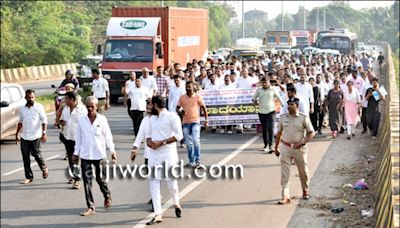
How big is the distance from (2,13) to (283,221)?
4432 centimetres

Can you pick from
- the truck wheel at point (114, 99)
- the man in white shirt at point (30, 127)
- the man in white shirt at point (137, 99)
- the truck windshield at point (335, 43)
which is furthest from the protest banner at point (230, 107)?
the truck windshield at point (335, 43)

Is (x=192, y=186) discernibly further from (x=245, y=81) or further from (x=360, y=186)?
(x=245, y=81)

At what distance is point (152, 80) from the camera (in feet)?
55.0

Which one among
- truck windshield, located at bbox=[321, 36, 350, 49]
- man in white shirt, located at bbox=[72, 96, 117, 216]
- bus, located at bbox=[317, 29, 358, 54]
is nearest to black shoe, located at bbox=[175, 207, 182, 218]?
man in white shirt, located at bbox=[72, 96, 117, 216]

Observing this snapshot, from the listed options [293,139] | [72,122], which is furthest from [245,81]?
[293,139]

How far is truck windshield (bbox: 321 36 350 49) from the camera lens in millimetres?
49188

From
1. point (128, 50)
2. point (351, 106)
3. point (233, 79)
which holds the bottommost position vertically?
point (351, 106)

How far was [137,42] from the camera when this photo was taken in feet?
86.0

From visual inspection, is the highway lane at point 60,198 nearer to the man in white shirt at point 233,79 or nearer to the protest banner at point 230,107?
the protest banner at point 230,107

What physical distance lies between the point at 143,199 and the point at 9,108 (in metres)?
7.42

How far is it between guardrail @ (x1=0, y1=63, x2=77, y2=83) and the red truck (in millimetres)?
14592

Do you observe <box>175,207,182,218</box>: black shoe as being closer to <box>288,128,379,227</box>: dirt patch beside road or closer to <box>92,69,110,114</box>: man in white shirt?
<box>288,128,379,227</box>: dirt patch beside road

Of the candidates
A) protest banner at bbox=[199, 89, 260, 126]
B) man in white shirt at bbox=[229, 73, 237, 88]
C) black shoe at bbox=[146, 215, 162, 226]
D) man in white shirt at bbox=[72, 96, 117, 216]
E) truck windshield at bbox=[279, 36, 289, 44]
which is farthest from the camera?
truck windshield at bbox=[279, 36, 289, 44]

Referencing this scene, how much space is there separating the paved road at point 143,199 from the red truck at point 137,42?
10793 mm
